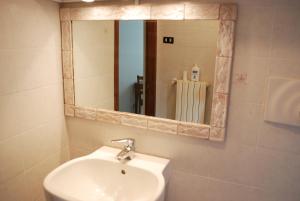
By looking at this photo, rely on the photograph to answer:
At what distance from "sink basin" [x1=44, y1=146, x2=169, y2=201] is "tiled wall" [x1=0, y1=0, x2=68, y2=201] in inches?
9.8

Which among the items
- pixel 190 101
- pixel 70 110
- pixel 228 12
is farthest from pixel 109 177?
pixel 228 12

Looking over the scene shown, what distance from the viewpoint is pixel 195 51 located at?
1249 mm

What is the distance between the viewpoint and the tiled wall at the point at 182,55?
1.21 meters

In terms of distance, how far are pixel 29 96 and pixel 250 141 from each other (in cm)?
114

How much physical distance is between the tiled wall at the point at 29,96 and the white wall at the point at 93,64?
0.36ft

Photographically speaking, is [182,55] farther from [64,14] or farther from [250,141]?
[64,14]

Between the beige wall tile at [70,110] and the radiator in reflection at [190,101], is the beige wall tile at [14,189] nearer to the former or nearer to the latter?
the beige wall tile at [70,110]

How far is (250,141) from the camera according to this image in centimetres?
121

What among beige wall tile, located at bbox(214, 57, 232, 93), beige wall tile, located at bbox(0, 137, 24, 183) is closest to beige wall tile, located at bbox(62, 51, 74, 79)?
beige wall tile, located at bbox(0, 137, 24, 183)

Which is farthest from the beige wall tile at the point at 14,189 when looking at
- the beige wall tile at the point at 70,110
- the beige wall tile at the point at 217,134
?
the beige wall tile at the point at 217,134

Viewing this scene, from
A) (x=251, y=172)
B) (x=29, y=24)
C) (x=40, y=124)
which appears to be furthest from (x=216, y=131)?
(x=29, y=24)

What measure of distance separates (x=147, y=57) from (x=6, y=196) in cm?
101

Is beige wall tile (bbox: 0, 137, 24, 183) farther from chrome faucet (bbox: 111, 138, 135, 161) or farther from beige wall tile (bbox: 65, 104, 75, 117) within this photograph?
chrome faucet (bbox: 111, 138, 135, 161)

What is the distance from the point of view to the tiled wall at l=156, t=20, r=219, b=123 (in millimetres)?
1206
